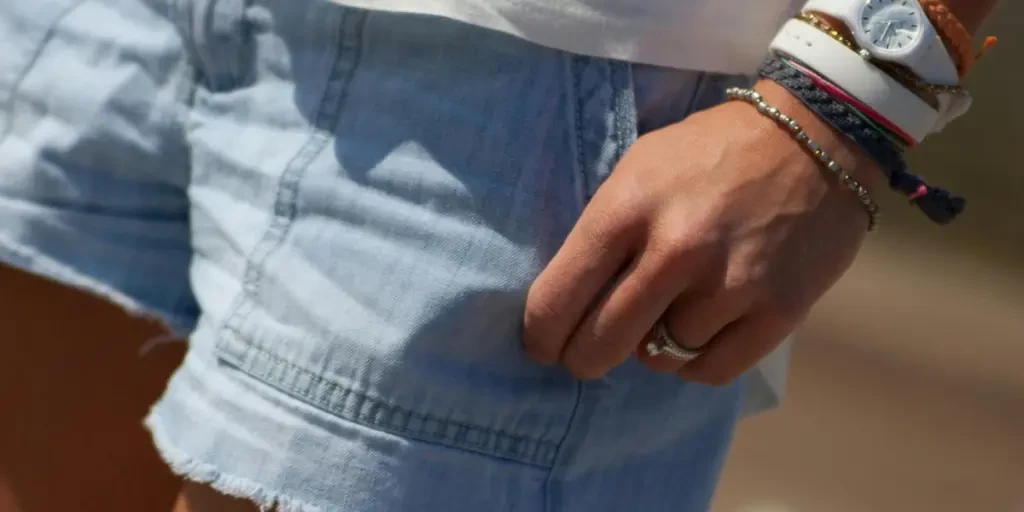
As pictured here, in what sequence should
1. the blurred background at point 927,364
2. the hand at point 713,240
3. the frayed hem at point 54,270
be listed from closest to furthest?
the hand at point 713,240, the frayed hem at point 54,270, the blurred background at point 927,364

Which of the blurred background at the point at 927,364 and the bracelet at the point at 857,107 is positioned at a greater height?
the bracelet at the point at 857,107

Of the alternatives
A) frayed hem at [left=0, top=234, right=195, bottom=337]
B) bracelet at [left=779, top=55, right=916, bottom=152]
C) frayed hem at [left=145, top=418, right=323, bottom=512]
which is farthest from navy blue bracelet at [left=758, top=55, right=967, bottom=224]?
frayed hem at [left=0, top=234, right=195, bottom=337]

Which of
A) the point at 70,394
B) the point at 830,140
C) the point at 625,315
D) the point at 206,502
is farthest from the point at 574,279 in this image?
the point at 70,394

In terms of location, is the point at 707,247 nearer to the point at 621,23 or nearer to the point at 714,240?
the point at 714,240

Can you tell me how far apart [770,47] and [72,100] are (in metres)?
0.40

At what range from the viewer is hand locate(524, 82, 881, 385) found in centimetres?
37

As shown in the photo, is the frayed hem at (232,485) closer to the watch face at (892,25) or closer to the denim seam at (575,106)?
the denim seam at (575,106)

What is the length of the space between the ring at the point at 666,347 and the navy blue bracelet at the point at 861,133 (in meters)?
0.12

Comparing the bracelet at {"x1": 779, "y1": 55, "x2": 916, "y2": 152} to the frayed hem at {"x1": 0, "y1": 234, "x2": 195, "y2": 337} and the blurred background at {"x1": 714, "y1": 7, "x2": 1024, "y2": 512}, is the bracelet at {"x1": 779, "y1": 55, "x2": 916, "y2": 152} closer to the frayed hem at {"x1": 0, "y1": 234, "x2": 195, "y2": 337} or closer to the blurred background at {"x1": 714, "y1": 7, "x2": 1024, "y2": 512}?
the frayed hem at {"x1": 0, "y1": 234, "x2": 195, "y2": 337}

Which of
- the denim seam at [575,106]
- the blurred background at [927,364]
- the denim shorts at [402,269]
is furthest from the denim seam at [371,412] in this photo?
the blurred background at [927,364]

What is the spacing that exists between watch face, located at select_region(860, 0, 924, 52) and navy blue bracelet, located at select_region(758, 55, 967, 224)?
0.03 metres

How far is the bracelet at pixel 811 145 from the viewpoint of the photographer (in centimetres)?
38

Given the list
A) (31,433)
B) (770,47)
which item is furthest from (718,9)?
(31,433)

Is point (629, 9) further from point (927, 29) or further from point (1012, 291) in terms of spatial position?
point (1012, 291)
